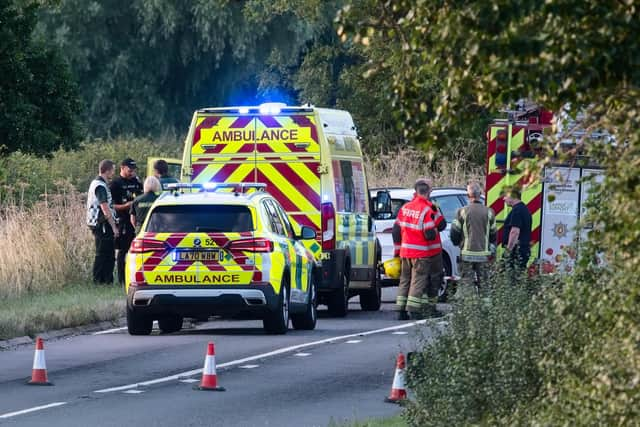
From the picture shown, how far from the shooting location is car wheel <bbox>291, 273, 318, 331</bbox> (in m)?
19.2

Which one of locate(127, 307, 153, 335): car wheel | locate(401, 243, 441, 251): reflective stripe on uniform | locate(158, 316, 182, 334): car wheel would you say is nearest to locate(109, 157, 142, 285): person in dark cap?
locate(158, 316, 182, 334): car wheel

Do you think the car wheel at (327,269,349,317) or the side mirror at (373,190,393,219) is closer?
the car wheel at (327,269,349,317)

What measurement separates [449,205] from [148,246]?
8183 mm

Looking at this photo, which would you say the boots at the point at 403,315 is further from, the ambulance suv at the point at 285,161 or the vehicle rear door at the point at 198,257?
the vehicle rear door at the point at 198,257

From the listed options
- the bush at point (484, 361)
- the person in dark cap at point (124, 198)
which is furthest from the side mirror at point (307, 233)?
the bush at point (484, 361)

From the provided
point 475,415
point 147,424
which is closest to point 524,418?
point 475,415

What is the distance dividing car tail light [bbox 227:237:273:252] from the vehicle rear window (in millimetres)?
179

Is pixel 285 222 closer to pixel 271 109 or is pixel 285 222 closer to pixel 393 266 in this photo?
pixel 271 109

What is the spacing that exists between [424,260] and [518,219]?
1.68 metres

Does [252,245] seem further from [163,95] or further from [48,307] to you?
[163,95]

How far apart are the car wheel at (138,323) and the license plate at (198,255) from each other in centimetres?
89

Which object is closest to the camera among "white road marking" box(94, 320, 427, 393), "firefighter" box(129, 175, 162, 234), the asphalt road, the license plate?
the asphalt road

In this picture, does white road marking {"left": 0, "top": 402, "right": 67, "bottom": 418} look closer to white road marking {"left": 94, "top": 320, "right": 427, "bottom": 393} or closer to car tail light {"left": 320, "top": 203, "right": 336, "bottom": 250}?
white road marking {"left": 94, "top": 320, "right": 427, "bottom": 393}

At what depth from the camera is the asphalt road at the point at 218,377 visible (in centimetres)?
1204
